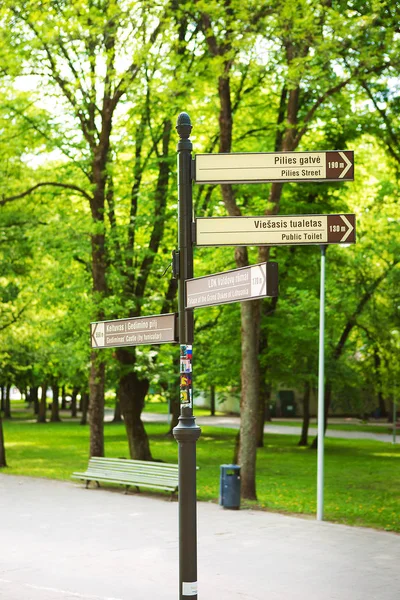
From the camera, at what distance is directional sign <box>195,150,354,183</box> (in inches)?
278

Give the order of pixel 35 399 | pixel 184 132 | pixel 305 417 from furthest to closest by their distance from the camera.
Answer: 1. pixel 35 399
2. pixel 305 417
3. pixel 184 132

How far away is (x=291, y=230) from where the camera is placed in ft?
22.6

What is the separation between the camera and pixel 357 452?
3594 centimetres

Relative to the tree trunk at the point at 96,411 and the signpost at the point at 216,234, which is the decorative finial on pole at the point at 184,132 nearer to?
the signpost at the point at 216,234

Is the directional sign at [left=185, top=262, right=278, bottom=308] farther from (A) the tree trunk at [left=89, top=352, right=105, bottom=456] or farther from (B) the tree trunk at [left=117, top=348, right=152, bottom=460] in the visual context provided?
(B) the tree trunk at [left=117, top=348, right=152, bottom=460]

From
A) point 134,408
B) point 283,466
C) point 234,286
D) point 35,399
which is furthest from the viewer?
point 35,399

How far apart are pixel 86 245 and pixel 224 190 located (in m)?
5.62

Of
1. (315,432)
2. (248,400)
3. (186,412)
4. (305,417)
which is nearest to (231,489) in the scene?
(248,400)

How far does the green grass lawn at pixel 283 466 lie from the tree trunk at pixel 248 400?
24.8 inches

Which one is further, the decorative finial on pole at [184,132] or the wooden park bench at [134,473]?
the wooden park bench at [134,473]

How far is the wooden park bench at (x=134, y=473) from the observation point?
17875mm

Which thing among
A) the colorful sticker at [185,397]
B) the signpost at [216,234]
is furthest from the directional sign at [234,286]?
the colorful sticker at [185,397]

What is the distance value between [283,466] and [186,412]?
22590mm

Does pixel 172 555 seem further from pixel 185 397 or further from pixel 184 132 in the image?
pixel 184 132
